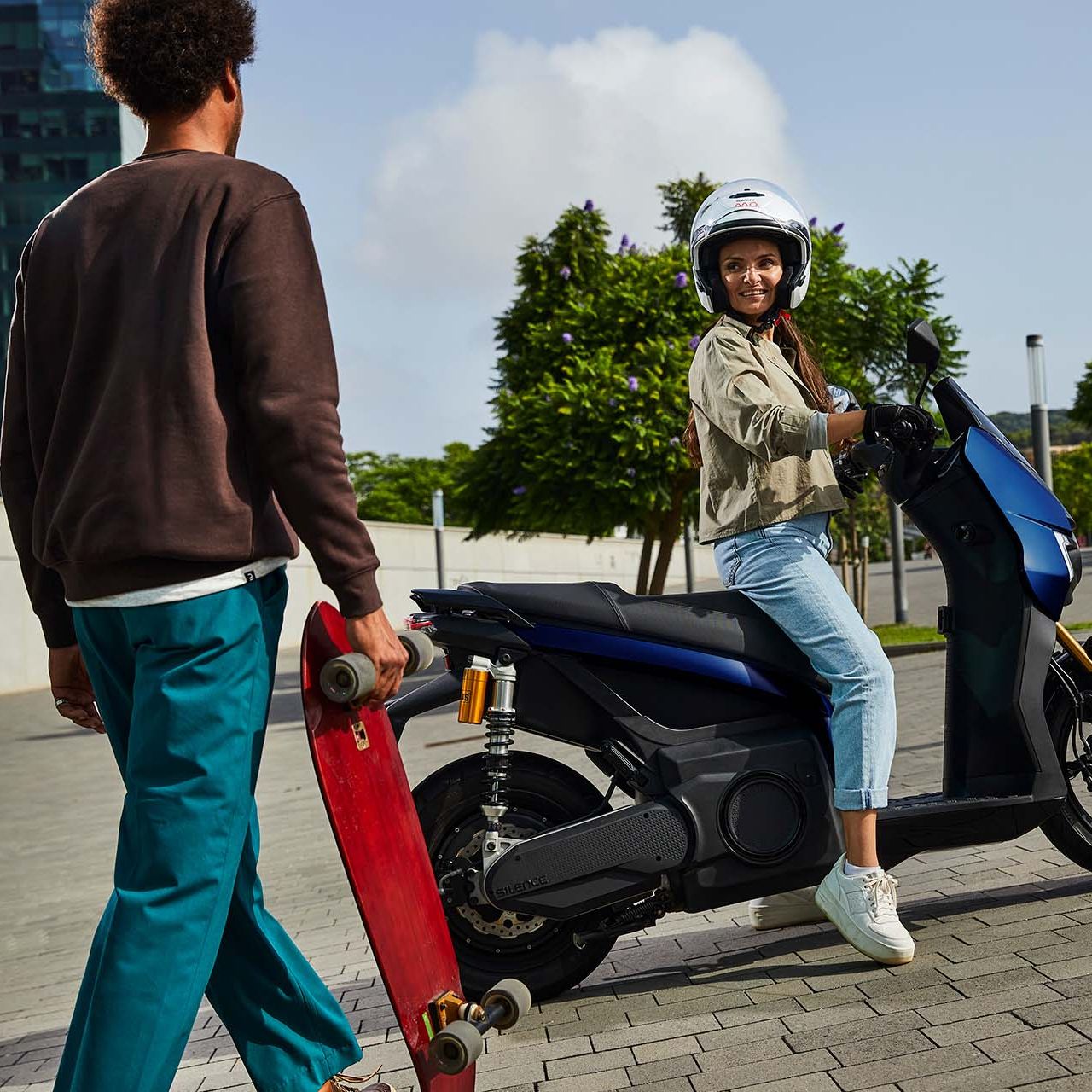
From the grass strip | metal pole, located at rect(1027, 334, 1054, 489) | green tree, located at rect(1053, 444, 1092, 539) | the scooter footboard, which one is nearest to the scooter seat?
the scooter footboard

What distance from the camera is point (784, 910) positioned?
3920 millimetres

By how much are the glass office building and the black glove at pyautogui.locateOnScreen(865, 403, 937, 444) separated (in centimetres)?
4270

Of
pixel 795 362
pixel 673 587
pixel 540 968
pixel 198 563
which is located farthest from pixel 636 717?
pixel 673 587

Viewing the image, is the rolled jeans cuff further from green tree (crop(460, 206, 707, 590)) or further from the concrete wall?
green tree (crop(460, 206, 707, 590))

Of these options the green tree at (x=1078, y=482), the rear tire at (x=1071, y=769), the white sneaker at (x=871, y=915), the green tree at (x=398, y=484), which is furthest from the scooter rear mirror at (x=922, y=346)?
the green tree at (x=1078, y=482)

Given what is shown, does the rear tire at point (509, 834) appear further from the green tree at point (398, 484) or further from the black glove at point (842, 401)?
the green tree at point (398, 484)

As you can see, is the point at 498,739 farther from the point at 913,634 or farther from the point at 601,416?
the point at 913,634

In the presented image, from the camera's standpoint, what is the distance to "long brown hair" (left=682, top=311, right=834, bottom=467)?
3.82 m

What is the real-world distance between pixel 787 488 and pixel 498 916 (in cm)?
130

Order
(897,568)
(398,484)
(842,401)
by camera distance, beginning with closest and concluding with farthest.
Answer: (842,401), (897,568), (398,484)

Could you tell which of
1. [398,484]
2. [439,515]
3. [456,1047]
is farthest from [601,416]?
[398,484]

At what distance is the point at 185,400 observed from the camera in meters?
2.25

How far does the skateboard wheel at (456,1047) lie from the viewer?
2395mm

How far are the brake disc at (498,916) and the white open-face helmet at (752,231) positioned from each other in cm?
148
